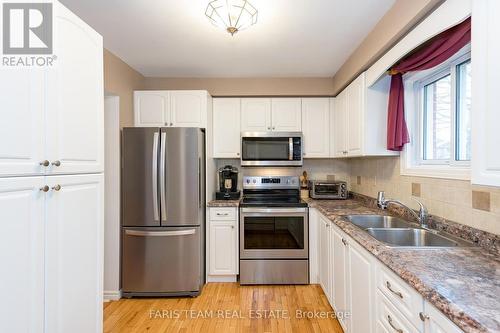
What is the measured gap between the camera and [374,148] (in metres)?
2.26

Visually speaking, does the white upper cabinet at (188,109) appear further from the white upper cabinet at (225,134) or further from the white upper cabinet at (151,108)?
the white upper cabinet at (225,134)

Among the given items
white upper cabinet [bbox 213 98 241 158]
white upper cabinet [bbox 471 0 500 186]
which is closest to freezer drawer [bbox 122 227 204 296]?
white upper cabinet [bbox 213 98 241 158]

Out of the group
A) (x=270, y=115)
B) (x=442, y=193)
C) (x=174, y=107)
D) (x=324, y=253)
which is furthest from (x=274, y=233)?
(x=174, y=107)

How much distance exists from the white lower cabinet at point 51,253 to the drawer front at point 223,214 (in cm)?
146

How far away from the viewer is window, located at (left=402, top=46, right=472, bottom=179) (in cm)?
163

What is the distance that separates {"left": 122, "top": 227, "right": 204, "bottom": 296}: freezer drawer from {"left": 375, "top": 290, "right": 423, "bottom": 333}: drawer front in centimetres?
178

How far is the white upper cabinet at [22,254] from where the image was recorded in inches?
36.1

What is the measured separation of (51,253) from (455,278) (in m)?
1.68

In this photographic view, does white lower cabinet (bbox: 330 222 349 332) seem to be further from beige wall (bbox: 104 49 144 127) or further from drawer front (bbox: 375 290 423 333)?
beige wall (bbox: 104 49 144 127)

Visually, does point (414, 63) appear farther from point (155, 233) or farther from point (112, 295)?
point (112, 295)

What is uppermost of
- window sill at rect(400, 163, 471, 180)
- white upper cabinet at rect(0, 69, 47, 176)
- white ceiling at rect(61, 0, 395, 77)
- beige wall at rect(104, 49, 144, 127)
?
white ceiling at rect(61, 0, 395, 77)

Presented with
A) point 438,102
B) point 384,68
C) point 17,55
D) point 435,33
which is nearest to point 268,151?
point 384,68

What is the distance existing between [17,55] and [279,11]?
154cm

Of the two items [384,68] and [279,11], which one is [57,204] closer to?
[279,11]
